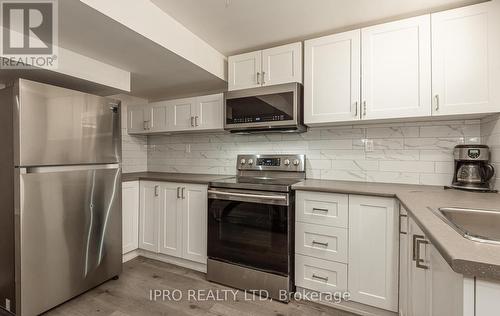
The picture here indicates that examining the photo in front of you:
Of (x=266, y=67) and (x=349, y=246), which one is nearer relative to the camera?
(x=349, y=246)

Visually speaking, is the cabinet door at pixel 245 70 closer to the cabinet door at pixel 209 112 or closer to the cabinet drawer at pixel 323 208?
the cabinet door at pixel 209 112

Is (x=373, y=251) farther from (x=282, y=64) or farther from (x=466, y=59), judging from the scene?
(x=282, y=64)

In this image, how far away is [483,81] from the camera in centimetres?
156

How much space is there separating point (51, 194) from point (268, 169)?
5.90 ft

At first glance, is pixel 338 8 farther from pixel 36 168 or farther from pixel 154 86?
pixel 36 168

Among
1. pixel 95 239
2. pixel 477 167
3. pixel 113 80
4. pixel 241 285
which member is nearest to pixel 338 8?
pixel 477 167

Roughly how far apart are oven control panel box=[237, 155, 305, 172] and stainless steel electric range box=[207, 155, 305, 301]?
36 centimetres

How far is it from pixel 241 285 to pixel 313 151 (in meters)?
1.38

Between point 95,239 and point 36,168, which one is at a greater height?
point 36,168

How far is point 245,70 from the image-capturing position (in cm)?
233

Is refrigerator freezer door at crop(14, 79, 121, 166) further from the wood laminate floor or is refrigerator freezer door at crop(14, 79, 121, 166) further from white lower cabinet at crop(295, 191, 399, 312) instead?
white lower cabinet at crop(295, 191, 399, 312)

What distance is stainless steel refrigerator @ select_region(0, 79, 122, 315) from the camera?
1576 mm

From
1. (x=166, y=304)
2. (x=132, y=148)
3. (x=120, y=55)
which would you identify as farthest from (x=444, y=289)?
(x=132, y=148)

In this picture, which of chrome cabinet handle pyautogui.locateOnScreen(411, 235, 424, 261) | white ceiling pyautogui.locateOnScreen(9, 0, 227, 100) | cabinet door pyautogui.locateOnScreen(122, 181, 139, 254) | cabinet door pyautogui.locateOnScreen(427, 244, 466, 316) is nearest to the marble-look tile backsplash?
white ceiling pyautogui.locateOnScreen(9, 0, 227, 100)
